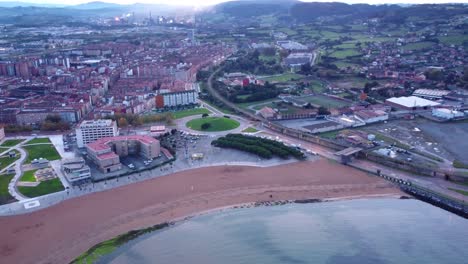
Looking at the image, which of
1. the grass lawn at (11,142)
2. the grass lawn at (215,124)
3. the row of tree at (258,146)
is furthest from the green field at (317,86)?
the grass lawn at (11,142)

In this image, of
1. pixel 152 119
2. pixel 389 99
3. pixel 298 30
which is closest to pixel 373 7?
pixel 298 30

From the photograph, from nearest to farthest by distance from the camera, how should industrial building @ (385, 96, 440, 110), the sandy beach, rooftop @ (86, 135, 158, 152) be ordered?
the sandy beach → rooftop @ (86, 135, 158, 152) → industrial building @ (385, 96, 440, 110)

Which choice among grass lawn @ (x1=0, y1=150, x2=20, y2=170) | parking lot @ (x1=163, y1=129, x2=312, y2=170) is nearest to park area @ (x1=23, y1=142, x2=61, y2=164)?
grass lawn @ (x1=0, y1=150, x2=20, y2=170)

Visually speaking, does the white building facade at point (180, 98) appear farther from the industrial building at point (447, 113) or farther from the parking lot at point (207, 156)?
the industrial building at point (447, 113)

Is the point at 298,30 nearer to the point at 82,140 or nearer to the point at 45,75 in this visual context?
the point at 45,75

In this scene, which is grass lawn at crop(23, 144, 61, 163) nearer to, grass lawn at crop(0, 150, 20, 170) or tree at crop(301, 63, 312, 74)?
grass lawn at crop(0, 150, 20, 170)
